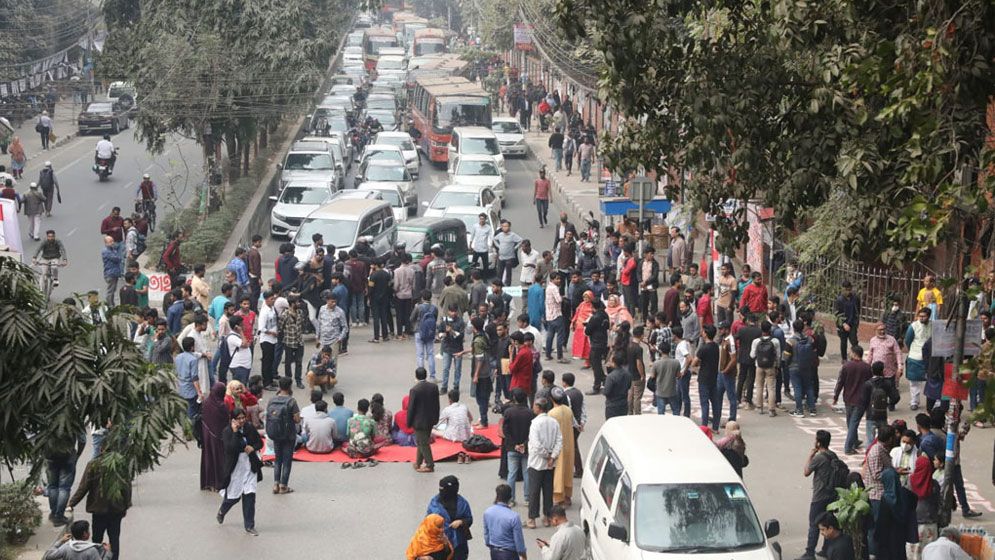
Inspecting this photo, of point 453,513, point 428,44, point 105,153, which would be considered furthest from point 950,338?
point 428,44

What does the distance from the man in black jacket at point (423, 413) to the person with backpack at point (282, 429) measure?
141 centimetres

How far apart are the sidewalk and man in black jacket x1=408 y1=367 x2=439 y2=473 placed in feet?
111

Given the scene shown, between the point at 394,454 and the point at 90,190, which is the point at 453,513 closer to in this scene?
the point at 394,454

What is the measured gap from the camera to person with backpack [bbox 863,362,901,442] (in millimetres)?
15422

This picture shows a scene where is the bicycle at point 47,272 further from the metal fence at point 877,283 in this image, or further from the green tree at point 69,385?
the green tree at point 69,385

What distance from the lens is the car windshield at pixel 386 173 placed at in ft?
126

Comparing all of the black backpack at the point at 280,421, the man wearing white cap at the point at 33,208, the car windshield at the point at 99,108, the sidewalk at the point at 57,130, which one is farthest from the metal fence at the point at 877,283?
the car windshield at the point at 99,108

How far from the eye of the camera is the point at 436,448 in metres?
17.7

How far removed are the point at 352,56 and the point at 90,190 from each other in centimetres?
4346

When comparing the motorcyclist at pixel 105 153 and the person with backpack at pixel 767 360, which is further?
the motorcyclist at pixel 105 153

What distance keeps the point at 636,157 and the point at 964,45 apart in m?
4.65

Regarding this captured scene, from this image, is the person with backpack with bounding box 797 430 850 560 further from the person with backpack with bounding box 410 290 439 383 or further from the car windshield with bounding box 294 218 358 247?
the car windshield with bounding box 294 218 358 247

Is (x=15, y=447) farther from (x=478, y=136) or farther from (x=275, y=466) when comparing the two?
(x=478, y=136)

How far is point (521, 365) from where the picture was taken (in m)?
18.0
